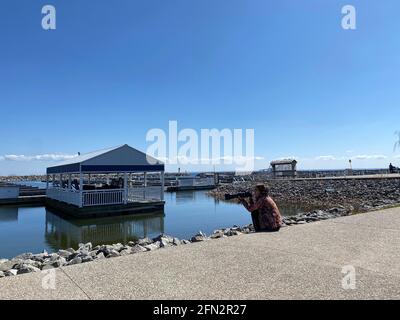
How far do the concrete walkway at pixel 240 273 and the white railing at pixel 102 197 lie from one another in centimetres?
1265

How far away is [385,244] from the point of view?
244 inches

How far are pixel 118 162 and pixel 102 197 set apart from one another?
2014 mm

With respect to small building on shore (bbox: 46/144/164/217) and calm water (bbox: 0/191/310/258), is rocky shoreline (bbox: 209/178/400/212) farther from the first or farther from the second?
small building on shore (bbox: 46/144/164/217)

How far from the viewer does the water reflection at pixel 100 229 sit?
12.6 m

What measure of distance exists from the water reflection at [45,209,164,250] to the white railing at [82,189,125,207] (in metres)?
1.06

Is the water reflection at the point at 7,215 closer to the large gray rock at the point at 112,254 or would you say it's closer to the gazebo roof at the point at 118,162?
the gazebo roof at the point at 118,162

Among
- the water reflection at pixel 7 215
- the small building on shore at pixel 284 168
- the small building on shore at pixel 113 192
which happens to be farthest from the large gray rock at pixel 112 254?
the small building on shore at pixel 284 168

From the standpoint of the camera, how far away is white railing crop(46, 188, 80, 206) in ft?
60.6

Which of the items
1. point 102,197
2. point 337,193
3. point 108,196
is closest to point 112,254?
point 102,197

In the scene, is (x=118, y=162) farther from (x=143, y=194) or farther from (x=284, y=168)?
(x=284, y=168)

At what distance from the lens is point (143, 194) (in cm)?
2072

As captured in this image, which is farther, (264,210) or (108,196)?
(108,196)

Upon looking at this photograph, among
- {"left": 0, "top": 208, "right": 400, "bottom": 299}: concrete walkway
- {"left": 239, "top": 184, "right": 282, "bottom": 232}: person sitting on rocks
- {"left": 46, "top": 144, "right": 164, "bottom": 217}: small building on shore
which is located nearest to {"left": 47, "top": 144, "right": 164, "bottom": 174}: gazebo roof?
{"left": 46, "top": 144, "right": 164, "bottom": 217}: small building on shore

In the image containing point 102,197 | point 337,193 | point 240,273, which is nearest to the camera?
point 240,273
